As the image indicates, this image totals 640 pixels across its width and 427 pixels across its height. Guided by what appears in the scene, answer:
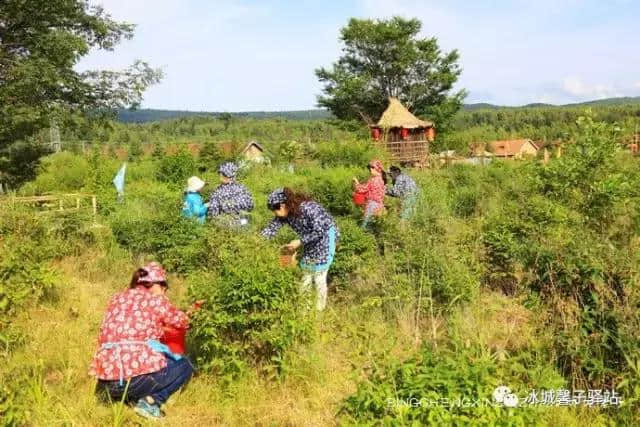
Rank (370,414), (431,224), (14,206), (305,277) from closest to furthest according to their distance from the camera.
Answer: (370,414) → (305,277) → (431,224) → (14,206)

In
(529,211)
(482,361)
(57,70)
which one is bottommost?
(482,361)

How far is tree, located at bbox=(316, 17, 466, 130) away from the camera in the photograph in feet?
122

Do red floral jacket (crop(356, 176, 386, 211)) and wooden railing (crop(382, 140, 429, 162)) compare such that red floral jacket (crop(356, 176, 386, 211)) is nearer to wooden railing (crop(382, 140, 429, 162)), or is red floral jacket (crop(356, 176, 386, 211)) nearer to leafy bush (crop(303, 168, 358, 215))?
leafy bush (crop(303, 168, 358, 215))

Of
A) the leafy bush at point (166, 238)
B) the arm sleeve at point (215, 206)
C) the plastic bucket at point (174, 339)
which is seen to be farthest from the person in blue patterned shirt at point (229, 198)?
the plastic bucket at point (174, 339)

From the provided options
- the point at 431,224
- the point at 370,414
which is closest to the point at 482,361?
the point at 370,414

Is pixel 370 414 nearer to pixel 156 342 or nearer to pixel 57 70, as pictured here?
pixel 156 342

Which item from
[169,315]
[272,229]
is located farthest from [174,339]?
[272,229]

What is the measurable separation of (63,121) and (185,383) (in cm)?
1582

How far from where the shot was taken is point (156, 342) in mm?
3426

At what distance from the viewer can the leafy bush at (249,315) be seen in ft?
11.6

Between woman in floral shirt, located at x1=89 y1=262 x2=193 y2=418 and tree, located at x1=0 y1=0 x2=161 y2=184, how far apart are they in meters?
13.1

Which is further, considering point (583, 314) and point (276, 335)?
point (276, 335)

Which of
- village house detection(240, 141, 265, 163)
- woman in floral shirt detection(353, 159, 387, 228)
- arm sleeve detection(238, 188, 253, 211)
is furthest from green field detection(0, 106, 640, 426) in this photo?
village house detection(240, 141, 265, 163)

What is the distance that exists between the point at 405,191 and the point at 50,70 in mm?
13174
